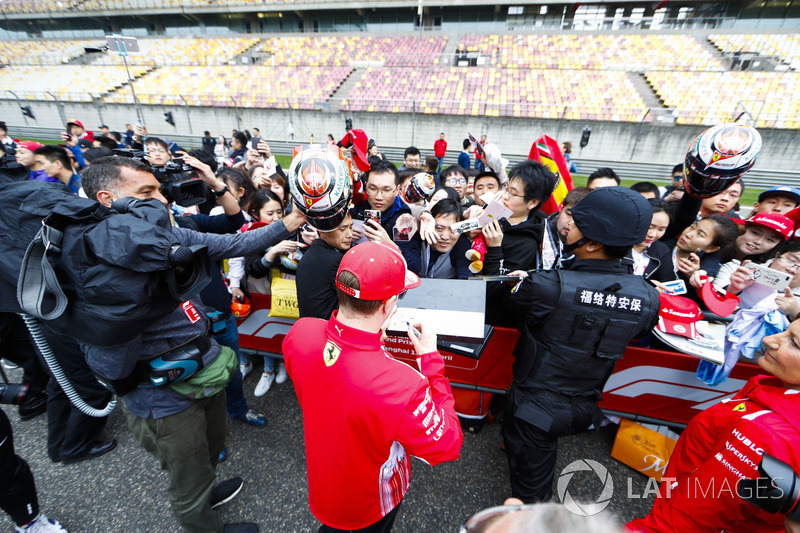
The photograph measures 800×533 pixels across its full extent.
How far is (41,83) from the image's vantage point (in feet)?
78.8

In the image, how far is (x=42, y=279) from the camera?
4.16 feet

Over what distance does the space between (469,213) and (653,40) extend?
29.3m

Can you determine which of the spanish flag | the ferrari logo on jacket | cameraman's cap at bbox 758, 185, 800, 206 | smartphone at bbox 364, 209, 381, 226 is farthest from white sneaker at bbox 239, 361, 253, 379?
cameraman's cap at bbox 758, 185, 800, 206

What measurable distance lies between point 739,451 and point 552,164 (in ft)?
11.6

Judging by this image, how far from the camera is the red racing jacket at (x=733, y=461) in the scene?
4.15 ft

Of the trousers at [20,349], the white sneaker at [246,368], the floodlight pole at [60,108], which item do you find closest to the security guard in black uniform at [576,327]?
the white sneaker at [246,368]

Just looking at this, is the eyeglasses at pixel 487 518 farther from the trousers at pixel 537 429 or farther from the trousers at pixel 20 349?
the trousers at pixel 20 349

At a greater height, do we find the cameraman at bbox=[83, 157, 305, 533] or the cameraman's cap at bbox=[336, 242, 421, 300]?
the cameraman's cap at bbox=[336, 242, 421, 300]

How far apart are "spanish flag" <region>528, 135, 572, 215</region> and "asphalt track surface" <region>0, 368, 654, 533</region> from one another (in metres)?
2.55

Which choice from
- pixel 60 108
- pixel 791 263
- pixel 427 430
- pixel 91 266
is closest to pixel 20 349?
pixel 91 266

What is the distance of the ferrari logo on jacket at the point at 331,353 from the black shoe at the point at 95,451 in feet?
9.13

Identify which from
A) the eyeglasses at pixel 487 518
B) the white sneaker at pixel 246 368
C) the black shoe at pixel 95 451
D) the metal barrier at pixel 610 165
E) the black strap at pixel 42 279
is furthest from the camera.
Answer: the metal barrier at pixel 610 165

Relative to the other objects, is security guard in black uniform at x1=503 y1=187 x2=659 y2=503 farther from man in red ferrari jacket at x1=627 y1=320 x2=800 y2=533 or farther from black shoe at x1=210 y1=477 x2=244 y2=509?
black shoe at x1=210 y1=477 x2=244 y2=509

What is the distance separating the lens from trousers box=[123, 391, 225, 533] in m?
1.84
